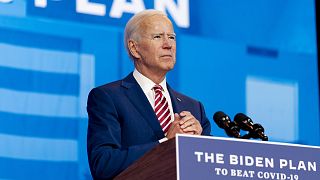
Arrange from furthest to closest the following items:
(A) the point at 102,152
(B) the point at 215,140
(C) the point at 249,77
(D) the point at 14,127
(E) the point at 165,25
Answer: (C) the point at 249,77 < (D) the point at 14,127 < (E) the point at 165,25 < (A) the point at 102,152 < (B) the point at 215,140

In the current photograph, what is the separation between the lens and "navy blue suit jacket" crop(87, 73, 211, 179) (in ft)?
9.77

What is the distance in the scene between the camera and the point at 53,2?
13.1 feet

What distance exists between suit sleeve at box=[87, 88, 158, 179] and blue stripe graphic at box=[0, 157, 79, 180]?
660mm

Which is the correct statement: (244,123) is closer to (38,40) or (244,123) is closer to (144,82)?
Result: (144,82)

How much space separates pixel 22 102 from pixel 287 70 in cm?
151

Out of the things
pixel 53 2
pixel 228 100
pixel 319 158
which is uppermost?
pixel 53 2

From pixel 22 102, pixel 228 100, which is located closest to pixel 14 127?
pixel 22 102

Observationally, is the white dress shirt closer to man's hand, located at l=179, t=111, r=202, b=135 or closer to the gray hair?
the gray hair

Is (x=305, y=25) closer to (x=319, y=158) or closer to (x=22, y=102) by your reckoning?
(x=22, y=102)

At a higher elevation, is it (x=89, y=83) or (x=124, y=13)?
(x=124, y=13)

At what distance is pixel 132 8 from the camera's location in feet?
13.8

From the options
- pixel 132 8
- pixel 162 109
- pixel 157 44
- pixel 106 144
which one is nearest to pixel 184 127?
pixel 106 144

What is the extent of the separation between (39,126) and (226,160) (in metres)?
1.49

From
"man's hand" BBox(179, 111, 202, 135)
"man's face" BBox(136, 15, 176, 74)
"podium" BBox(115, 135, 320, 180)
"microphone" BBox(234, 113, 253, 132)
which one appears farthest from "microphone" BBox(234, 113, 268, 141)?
"man's face" BBox(136, 15, 176, 74)
